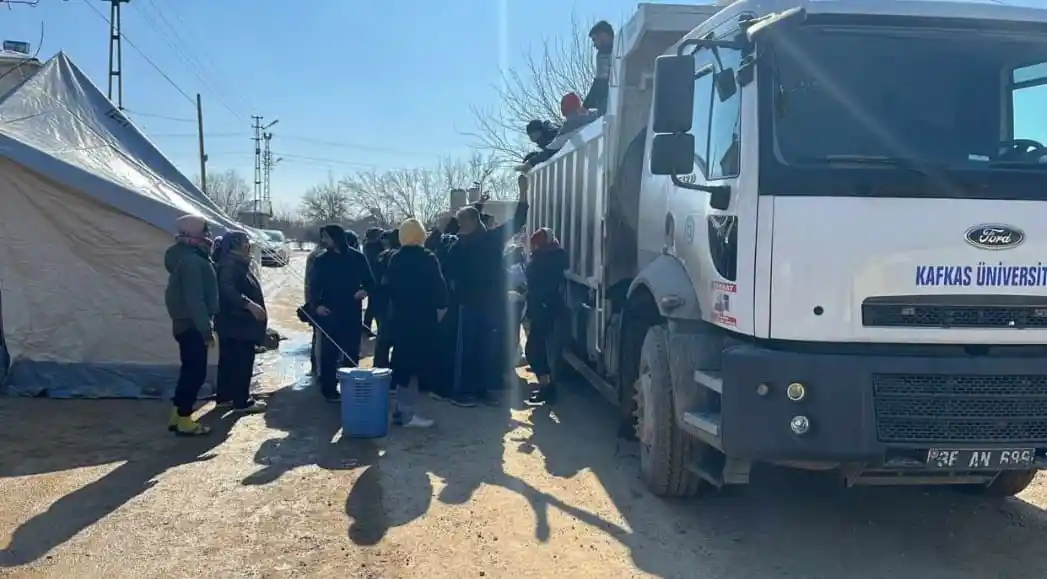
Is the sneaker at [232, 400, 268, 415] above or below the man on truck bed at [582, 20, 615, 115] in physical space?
below

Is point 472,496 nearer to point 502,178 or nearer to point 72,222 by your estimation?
point 72,222

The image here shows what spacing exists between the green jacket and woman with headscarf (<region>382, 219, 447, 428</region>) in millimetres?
1601

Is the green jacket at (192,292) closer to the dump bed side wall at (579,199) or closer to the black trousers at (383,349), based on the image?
the black trousers at (383,349)

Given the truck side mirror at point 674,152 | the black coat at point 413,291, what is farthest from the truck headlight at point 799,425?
the black coat at point 413,291

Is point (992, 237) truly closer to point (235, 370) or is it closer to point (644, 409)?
point (644, 409)

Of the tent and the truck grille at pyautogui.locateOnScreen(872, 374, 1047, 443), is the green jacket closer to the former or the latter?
the tent

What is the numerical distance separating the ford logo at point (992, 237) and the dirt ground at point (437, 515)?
1780 millimetres

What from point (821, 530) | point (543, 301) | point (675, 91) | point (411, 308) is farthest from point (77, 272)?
point (821, 530)

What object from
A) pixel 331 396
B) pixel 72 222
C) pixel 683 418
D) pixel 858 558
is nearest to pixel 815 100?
pixel 683 418

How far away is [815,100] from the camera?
14.9 feet

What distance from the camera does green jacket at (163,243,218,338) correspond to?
23.4 feet

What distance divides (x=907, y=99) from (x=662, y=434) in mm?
2442

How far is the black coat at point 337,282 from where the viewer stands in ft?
27.9

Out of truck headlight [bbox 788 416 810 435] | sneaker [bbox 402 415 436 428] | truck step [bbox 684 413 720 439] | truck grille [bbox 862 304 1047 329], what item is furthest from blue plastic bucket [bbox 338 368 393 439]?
truck grille [bbox 862 304 1047 329]
